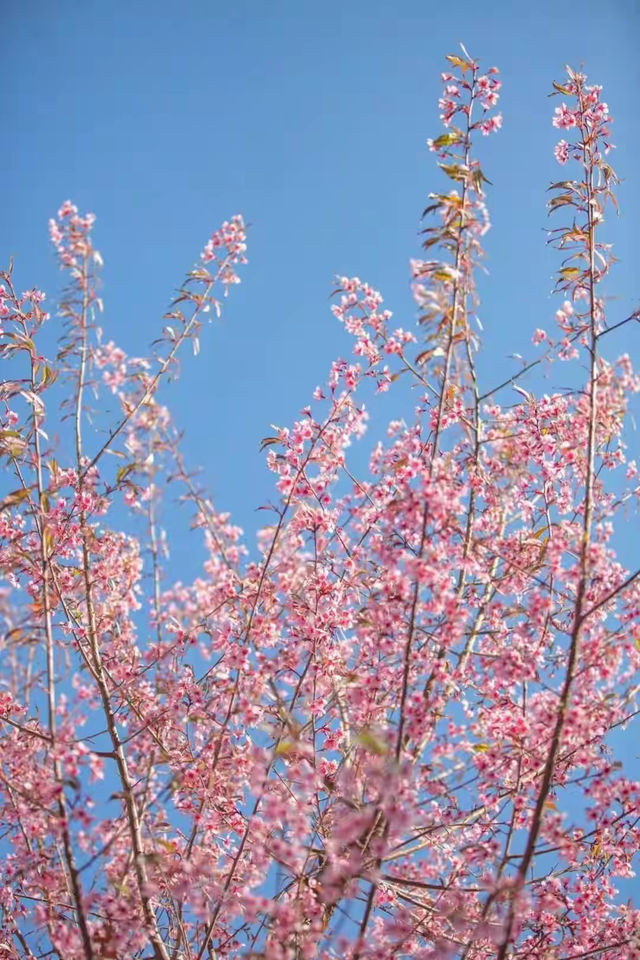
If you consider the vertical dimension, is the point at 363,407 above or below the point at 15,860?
above

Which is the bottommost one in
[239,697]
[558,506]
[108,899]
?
[108,899]

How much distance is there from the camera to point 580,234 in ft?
11.0

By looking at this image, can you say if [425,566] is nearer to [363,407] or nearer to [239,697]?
[239,697]

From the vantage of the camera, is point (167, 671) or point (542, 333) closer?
point (167, 671)

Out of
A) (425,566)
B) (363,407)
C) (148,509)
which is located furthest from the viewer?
(148,509)

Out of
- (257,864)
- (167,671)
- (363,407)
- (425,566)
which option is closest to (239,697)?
→ (167,671)

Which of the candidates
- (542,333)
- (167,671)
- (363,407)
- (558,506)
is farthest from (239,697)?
(542,333)

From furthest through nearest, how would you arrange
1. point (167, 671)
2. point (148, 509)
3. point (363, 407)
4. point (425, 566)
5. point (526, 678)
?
point (148, 509) < point (363, 407) < point (167, 671) < point (526, 678) < point (425, 566)

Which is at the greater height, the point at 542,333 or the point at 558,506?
the point at 542,333

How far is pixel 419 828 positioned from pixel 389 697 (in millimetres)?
516

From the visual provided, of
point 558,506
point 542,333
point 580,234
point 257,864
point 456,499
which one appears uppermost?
point 542,333

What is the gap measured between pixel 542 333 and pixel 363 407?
1049 mm

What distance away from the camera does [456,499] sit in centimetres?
269

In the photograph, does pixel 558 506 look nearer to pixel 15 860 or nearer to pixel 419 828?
pixel 419 828
